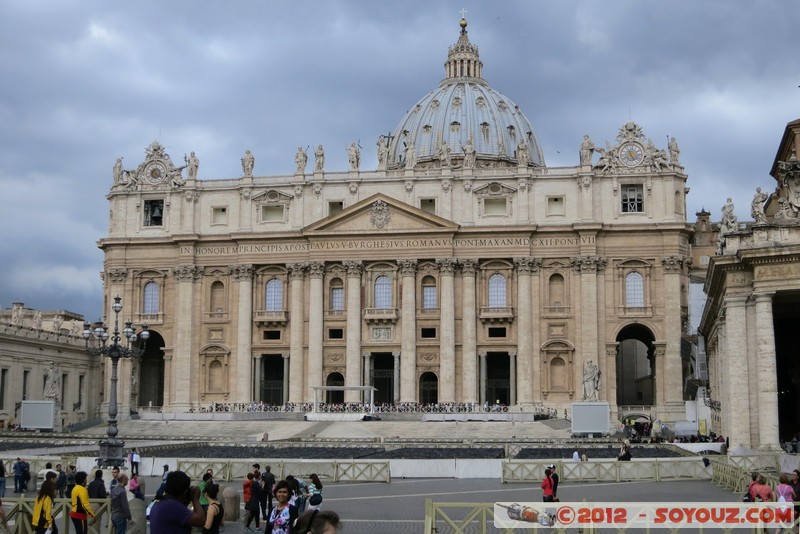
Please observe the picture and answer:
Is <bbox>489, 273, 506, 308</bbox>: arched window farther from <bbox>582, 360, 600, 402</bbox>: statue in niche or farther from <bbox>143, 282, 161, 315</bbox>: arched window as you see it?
<bbox>143, 282, 161, 315</bbox>: arched window

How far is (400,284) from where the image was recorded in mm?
81125

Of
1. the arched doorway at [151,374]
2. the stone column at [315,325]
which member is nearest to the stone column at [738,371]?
the stone column at [315,325]

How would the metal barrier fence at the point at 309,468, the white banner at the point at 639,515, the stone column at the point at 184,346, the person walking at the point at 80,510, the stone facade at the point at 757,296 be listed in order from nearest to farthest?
the white banner at the point at 639,515 < the person walking at the point at 80,510 < the stone facade at the point at 757,296 < the metal barrier fence at the point at 309,468 < the stone column at the point at 184,346

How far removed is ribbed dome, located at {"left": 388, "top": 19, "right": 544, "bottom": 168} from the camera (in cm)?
12206

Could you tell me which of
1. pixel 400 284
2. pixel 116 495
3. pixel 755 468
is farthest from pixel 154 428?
pixel 116 495

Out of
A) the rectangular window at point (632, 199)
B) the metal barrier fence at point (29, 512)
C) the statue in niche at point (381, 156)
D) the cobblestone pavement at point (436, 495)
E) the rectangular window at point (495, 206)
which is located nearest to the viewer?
the metal barrier fence at point (29, 512)

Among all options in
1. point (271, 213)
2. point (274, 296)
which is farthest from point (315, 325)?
point (271, 213)

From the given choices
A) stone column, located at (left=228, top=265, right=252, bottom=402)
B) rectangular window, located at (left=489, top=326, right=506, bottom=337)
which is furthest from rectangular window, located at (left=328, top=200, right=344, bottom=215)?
rectangular window, located at (left=489, top=326, right=506, bottom=337)

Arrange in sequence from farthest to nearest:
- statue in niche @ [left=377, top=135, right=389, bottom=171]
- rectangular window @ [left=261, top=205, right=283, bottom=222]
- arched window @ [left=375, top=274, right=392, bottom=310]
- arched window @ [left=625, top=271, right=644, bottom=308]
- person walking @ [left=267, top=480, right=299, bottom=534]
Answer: rectangular window @ [left=261, top=205, right=283, bottom=222] < statue in niche @ [left=377, top=135, right=389, bottom=171] < arched window @ [left=375, top=274, right=392, bottom=310] < arched window @ [left=625, top=271, right=644, bottom=308] < person walking @ [left=267, top=480, right=299, bottom=534]

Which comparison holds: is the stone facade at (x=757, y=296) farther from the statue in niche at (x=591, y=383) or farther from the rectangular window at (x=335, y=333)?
the rectangular window at (x=335, y=333)

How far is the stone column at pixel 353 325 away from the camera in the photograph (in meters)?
80.4

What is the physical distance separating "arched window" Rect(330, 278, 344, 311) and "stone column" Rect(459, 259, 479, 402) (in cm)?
956

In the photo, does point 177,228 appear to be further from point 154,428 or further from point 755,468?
point 755,468

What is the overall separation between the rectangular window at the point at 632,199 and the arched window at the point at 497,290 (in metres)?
10.6
